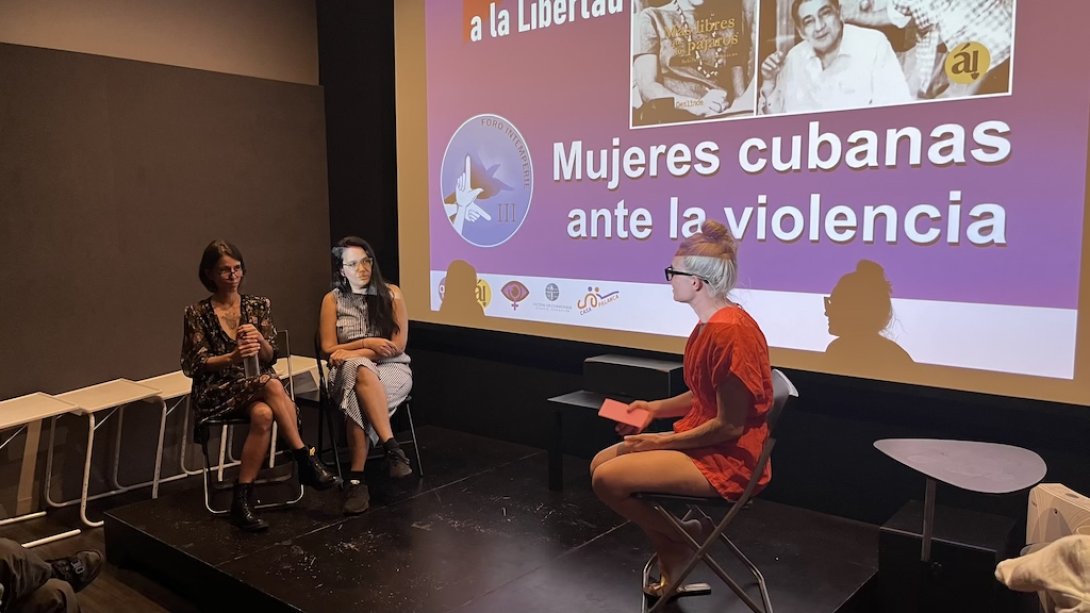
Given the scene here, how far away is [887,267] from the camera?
3211 millimetres

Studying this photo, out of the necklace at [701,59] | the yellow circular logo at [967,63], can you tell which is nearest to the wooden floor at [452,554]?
the yellow circular logo at [967,63]

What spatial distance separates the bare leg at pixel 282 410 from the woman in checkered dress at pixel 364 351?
0.30 m

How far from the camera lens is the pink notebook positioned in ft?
8.70

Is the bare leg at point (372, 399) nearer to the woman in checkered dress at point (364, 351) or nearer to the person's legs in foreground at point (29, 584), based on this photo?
the woman in checkered dress at point (364, 351)

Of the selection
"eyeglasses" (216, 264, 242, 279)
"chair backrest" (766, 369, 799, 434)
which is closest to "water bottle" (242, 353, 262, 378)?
"eyeglasses" (216, 264, 242, 279)

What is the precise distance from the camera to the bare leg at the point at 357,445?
151 inches

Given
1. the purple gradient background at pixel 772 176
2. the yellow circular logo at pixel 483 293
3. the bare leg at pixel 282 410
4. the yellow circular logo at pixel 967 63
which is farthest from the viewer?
the yellow circular logo at pixel 483 293

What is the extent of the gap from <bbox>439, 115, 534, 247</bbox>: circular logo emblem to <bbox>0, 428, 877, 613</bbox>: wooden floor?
1.37 m

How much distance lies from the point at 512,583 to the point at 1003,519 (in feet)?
5.66

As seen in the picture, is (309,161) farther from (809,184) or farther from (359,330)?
(809,184)

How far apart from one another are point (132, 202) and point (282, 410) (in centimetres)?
175

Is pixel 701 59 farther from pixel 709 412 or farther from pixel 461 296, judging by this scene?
pixel 461 296

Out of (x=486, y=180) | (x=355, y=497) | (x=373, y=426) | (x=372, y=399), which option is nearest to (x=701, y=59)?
(x=486, y=180)

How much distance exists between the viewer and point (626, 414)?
2.68 meters
